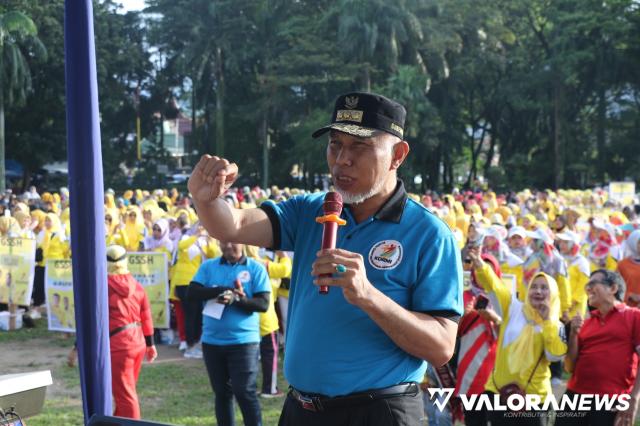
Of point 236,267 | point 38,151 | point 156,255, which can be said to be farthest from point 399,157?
point 38,151

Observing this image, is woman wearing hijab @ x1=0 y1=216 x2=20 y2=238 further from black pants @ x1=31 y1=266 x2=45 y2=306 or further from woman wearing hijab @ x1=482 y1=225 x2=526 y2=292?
woman wearing hijab @ x1=482 y1=225 x2=526 y2=292

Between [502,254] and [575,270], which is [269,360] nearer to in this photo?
[502,254]

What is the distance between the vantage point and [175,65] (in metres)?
54.1

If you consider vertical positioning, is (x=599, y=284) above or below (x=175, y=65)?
below

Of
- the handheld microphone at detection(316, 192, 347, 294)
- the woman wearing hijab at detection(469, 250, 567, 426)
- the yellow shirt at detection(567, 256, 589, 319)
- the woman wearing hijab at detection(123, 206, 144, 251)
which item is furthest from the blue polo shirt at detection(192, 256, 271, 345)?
the woman wearing hijab at detection(123, 206, 144, 251)

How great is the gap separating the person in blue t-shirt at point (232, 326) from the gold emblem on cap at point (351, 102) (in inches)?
139

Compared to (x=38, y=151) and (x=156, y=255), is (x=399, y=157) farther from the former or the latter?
(x=38, y=151)

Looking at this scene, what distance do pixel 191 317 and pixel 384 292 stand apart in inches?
323

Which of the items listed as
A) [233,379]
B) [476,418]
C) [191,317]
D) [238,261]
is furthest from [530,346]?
[191,317]

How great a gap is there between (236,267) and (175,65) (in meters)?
48.6

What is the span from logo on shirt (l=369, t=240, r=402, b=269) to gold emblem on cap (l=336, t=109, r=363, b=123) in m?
0.42

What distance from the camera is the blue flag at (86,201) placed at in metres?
3.37

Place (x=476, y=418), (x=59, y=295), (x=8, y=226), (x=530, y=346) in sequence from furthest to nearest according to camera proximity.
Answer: (x=8, y=226), (x=59, y=295), (x=476, y=418), (x=530, y=346)

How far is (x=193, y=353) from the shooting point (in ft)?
36.0
